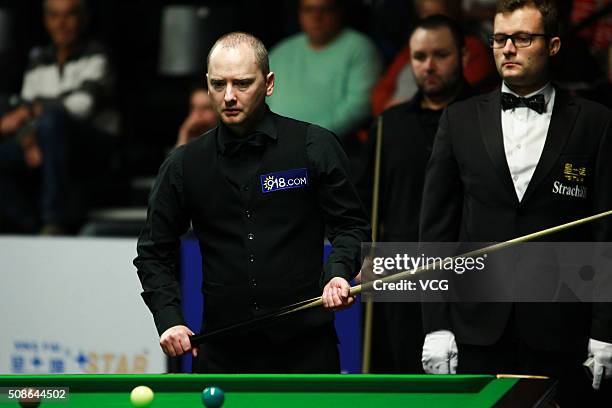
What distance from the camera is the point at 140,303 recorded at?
5.03m

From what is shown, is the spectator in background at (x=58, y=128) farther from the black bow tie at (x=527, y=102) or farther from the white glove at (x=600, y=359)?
the white glove at (x=600, y=359)

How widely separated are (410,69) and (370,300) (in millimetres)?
949

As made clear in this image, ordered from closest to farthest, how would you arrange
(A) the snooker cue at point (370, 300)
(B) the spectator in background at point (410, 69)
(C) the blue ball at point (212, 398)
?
1. (C) the blue ball at point (212, 398)
2. (A) the snooker cue at point (370, 300)
3. (B) the spectator in background at point (410, 69)

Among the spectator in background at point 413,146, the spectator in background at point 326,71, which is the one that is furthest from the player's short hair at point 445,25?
the spectator in background at point 326,71

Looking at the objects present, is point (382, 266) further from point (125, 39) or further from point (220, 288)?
point (125, 39)

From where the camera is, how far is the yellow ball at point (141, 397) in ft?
8.13

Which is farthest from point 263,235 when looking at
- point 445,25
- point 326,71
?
point 326,71

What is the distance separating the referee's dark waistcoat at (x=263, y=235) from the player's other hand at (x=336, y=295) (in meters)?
0.18

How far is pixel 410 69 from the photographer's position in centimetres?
470

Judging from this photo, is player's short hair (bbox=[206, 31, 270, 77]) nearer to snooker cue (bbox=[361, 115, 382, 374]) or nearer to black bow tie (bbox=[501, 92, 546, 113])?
black bow tie (bbox=[501, 92, 546, 113])

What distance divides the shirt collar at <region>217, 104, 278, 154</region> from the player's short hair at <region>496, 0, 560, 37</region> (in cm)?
69

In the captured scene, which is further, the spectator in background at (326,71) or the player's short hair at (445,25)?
the spectator in background at (326,71)

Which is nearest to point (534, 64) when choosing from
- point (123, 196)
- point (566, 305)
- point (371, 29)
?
point (566, 305)

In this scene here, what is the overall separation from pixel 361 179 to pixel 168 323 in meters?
1.31
